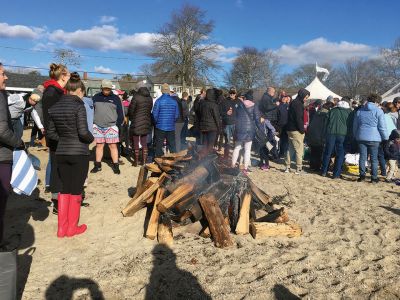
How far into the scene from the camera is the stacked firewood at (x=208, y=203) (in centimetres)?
438

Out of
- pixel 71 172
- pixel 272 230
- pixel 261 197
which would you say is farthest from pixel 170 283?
pixel 261 197

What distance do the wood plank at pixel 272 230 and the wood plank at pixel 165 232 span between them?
1.07 m

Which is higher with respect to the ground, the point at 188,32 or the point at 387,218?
A: the point at 188,32

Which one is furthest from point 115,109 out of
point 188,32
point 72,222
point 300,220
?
point 188,32

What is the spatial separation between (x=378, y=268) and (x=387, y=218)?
1881 mm

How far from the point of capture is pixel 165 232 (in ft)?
14.1

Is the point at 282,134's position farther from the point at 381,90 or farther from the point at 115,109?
the point at 381,90

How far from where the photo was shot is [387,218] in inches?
205

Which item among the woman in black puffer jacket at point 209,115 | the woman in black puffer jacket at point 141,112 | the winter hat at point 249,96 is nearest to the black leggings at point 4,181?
the woman in black puffer jacket at point 141,112

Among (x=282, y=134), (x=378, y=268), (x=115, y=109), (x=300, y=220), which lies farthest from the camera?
(x=282, y=134)

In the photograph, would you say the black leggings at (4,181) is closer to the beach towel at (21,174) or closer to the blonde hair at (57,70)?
the beach towel at (21,174)

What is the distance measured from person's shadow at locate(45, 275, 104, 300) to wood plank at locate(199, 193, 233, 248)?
1507mm

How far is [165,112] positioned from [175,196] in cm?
340

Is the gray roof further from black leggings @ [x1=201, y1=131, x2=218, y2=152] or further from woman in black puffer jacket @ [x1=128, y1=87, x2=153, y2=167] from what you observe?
black leggings @ [x1=201, y1=131, x2=218, y2=152]
